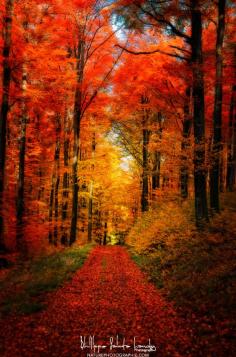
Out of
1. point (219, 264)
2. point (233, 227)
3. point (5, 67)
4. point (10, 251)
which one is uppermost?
point (5, 67)

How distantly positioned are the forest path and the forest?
3cm

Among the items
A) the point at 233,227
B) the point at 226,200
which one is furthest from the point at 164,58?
the point at 233,227

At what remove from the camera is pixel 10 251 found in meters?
13.6

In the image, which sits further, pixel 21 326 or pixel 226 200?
pixel 226 200

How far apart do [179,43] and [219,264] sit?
15659 mm

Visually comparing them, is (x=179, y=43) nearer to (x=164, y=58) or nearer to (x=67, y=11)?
(x=164, y=58)

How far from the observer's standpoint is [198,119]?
37.9 ft

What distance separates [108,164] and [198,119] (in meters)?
16.5

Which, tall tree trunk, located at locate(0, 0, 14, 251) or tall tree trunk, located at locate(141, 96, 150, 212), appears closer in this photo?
tall tree trunk, located at locate(0, 0, 14, 251)

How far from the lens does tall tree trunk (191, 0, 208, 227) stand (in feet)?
36.7
